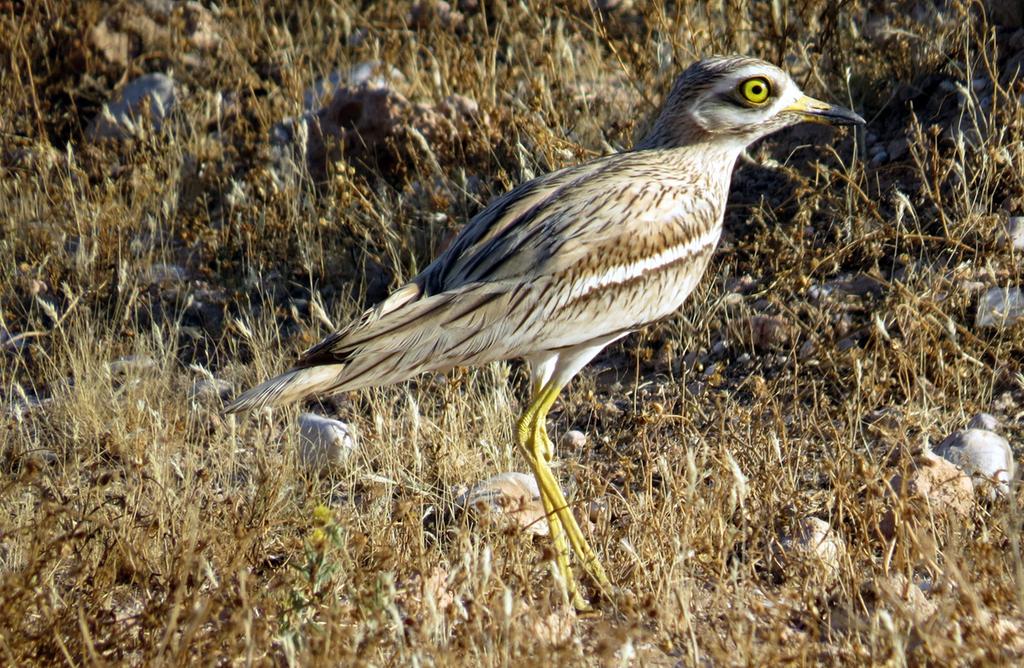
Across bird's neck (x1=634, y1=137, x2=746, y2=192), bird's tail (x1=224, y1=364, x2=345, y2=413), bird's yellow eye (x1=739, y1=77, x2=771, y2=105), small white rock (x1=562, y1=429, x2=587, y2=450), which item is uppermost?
bird's yellow eye (x1=739, y1=77, x2=771, y2=105)

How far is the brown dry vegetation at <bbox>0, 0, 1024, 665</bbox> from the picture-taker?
303cm

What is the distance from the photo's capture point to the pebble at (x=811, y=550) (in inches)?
130

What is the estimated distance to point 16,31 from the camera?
676 cm

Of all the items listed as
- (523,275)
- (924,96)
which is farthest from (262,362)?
(924,96)

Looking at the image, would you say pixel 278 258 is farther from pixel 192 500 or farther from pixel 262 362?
pixel 192 500

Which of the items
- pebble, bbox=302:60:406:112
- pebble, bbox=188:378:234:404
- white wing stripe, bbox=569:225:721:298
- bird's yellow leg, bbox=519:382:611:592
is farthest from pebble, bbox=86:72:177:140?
white wing stripe, bbox=569:225:721:298

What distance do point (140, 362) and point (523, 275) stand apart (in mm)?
1790

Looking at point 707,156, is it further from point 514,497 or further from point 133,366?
point 133,366

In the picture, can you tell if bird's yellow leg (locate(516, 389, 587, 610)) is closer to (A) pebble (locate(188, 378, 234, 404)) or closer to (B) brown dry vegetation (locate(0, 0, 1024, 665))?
(B) brown dry vegetation (locate(0, 0, 1024, 665))

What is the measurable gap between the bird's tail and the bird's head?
52.4 inches

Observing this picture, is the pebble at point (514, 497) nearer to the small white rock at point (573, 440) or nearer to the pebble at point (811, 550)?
the small white rock at point (573, 440)

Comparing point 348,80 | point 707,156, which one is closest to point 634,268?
point 707,156

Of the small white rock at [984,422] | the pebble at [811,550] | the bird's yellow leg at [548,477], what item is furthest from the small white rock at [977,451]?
the bird's yellow leg at [548,477]

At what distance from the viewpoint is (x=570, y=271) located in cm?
366
